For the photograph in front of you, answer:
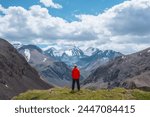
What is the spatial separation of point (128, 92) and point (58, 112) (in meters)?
22.7

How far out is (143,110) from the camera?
117 feet

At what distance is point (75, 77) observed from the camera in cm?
5412

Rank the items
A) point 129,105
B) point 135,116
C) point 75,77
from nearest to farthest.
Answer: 1. point 135,116
2. point 129,105
3. point 75,77

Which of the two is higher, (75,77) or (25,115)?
(75,77)

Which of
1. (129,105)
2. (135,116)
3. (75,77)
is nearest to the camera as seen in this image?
(135,116)

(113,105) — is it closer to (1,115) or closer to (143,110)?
(143,110)

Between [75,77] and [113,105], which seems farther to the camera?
[75,77]

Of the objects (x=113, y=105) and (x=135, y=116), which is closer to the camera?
(x=135, y=116)

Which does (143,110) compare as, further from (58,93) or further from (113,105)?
(58,93)

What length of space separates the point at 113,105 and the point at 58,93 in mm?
19839

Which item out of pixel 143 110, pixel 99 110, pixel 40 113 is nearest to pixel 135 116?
pixel 143 110

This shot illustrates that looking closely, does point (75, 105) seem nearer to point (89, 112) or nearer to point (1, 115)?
point (89, 112)

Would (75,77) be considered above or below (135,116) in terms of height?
above

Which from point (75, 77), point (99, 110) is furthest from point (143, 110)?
point (75, 77)
